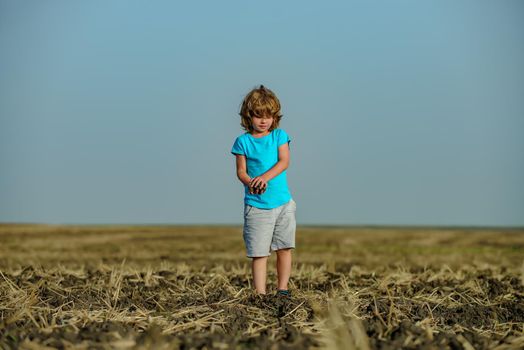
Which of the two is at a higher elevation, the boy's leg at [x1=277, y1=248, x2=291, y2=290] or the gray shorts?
the gray shorts

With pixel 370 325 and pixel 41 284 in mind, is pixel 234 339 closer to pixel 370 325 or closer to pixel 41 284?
pixel 370 325

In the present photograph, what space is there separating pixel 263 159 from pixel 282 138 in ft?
0.92

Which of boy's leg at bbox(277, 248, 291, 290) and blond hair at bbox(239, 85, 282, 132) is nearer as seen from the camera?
blond hair at bbox(239, 85, 282, 132)

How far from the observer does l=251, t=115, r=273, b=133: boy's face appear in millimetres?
5879

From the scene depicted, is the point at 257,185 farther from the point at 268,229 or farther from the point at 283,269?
the point at 283,269

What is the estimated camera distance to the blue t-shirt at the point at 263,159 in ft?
19.6

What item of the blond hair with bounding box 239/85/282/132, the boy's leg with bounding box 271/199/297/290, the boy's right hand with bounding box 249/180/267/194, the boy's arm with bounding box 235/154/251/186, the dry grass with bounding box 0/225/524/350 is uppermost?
the blond hair with bounding box 239/85/282/132

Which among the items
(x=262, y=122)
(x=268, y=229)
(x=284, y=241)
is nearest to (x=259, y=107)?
(x=262, y=122)

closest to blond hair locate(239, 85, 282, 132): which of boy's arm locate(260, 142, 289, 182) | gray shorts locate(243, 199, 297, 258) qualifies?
boy's arm locate(260, 142, 289, 182)

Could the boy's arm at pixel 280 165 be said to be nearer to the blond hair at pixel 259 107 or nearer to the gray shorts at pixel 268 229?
the blond hair at pixel 259 107

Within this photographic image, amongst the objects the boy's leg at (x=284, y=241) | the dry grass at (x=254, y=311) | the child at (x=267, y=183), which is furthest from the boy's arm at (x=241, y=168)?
the dry grass at (x=254, y=311)

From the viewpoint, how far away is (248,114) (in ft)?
19.5

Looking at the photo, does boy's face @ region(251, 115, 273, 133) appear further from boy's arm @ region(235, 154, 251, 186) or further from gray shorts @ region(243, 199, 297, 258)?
gray shorts @ region(243, 199, 297, 258)

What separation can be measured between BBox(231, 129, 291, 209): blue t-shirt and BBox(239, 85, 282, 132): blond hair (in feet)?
0.36
